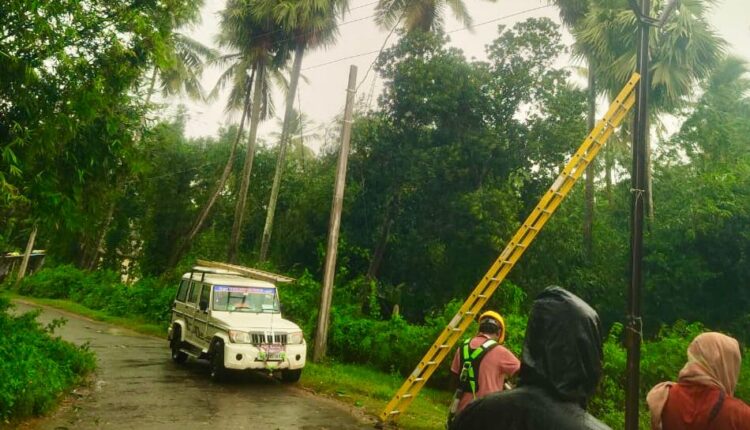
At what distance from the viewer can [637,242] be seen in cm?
571

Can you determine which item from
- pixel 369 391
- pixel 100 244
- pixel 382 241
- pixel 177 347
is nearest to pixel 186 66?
pixel 100 244

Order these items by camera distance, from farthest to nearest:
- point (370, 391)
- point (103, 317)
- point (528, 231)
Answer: point (103, 317) → point (370, 391) → point (528, 231)

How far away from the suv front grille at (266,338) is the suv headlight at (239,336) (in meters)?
0.10

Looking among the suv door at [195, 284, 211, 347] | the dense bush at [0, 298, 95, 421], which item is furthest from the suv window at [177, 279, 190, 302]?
the dense bush at [0, 298, 95, 421]

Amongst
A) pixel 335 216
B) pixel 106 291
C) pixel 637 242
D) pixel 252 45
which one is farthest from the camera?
pixel 106 291

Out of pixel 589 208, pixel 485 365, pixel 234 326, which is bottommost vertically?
pixel 234 326

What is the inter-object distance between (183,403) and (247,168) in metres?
14.4

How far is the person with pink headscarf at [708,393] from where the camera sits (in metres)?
2.63

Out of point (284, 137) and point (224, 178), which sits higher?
point (284, 137)

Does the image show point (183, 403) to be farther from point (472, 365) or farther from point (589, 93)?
point (589, 93)

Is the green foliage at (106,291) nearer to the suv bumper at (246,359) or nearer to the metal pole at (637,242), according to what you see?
the suv bumper at (246,359)

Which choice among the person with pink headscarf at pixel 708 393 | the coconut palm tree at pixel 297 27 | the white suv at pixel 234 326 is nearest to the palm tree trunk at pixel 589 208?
the coconut palm tree at pixel 297 27

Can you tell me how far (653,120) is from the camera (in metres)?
20.1

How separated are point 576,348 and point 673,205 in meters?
16.6
